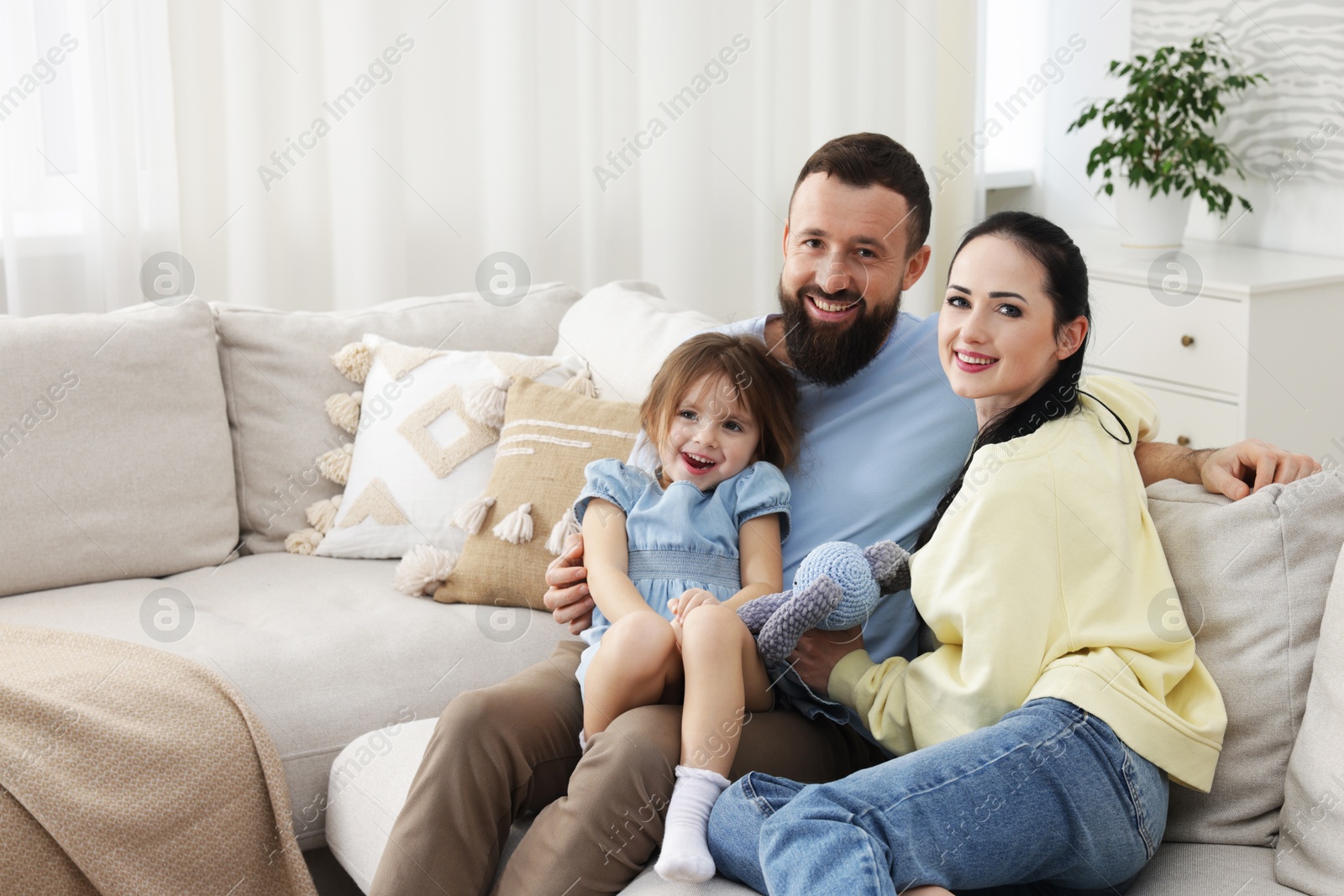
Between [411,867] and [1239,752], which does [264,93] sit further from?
[1239,752]

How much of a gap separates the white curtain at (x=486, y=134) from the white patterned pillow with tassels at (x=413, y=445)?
2.46 ft

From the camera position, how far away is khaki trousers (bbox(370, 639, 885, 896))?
1.26m

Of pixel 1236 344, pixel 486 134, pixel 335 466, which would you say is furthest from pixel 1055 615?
pixel 486 134

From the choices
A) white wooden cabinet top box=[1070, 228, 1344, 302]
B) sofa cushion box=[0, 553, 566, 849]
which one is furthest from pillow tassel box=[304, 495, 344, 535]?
white wooden cabinet top box=[1070, 228, 1344, 302]

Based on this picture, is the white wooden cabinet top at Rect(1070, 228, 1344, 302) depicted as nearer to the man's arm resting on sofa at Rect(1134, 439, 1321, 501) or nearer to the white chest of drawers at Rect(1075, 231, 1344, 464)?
the white chest of drawers at Rect(1075, 231, 1344, 464)

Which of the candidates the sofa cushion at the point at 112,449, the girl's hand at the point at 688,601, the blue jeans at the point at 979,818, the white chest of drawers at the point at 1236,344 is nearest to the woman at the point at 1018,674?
the blue jeans at the point at 979,818

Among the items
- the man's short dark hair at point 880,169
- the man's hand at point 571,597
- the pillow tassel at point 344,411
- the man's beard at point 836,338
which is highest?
the man's short dark hair at point 880,169

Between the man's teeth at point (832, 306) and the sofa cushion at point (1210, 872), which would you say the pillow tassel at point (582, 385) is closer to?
the man's teeth at point (832, 306)

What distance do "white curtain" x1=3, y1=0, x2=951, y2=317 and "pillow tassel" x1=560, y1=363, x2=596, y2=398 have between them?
3.27ft

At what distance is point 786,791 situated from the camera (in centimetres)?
124

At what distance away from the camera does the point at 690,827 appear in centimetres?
123

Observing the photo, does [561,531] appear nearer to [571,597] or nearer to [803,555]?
[571,597]

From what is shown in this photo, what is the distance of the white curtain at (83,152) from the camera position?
2459mm

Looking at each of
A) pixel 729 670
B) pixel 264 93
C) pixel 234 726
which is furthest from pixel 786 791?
pixel 264 93
